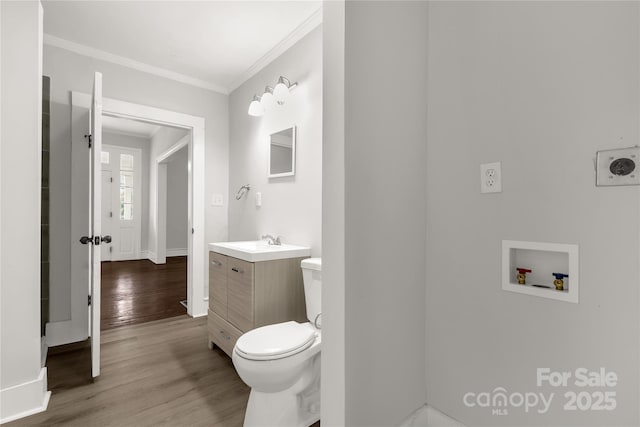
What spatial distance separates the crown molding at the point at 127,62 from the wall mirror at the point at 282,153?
1.19 meters

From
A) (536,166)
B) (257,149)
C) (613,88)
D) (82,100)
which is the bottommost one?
(536,166)

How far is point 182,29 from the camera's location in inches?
91.7

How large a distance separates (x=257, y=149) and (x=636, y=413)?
275 cm

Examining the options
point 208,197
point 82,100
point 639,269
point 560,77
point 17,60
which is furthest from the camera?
point 208,197

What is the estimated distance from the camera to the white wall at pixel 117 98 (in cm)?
253

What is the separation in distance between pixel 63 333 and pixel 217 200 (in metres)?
1.71

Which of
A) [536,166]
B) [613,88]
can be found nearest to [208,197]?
[536,166]

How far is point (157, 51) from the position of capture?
2.65 meters

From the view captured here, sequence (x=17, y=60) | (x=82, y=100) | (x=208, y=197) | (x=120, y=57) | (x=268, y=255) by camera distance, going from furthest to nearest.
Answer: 1. (x=208, y=197)
2. (x=120, y=57)
3. (x=82, y=100)
4. (x=268, y=255)
5. (x=17, y=60)

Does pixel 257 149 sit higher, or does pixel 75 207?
pixel 257 149

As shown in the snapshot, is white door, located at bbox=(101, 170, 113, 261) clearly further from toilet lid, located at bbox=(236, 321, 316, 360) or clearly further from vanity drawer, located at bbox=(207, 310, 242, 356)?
toilet lid, located at bbox=(236, 321, 316, 360)

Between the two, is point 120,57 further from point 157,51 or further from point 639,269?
point 639,269

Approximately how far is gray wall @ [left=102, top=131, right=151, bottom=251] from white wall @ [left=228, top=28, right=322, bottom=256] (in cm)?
412

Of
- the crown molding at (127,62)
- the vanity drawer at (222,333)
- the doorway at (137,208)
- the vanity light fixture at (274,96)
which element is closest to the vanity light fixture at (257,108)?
the vanity light fixture at (274,96)
